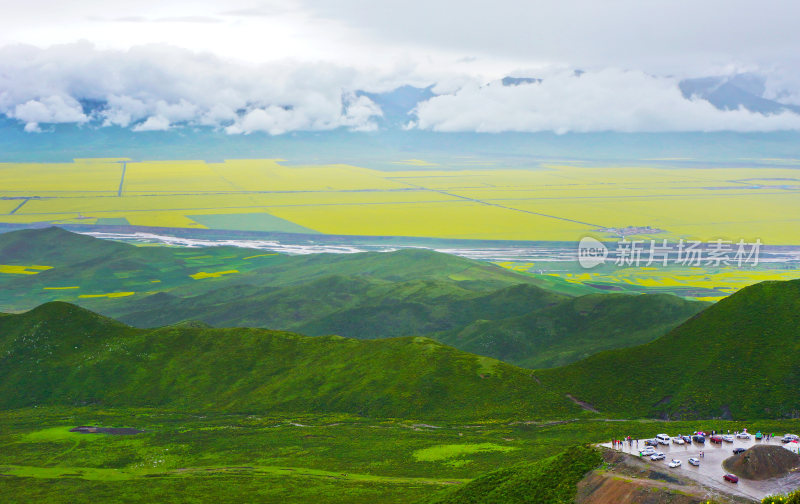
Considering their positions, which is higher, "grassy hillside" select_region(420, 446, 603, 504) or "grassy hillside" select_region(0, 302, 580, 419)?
"grassy hillside" select_region(420, 446, 603, 504)

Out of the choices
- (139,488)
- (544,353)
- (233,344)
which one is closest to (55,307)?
(233,344)

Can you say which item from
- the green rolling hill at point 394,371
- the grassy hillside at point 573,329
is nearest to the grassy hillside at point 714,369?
the green rolling hill at point 394,371

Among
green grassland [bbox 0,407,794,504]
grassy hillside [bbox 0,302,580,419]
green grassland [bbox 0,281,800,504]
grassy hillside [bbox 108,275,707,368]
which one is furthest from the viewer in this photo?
grassy hillside [bbox 108,275,707,368]

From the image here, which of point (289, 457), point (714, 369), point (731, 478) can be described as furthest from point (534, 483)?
point (714, 369)

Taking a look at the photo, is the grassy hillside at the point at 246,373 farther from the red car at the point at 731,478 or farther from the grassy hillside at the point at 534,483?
the red car at the point at 731,478

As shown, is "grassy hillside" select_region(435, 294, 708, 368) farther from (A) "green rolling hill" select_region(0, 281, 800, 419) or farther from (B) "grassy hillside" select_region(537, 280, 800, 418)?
(A) "green rolling hill" select_region(0, 281, 800, 419)

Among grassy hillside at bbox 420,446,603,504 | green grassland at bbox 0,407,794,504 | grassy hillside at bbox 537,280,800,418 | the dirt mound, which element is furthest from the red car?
grassy hillside at bbox 537,280,800,418
